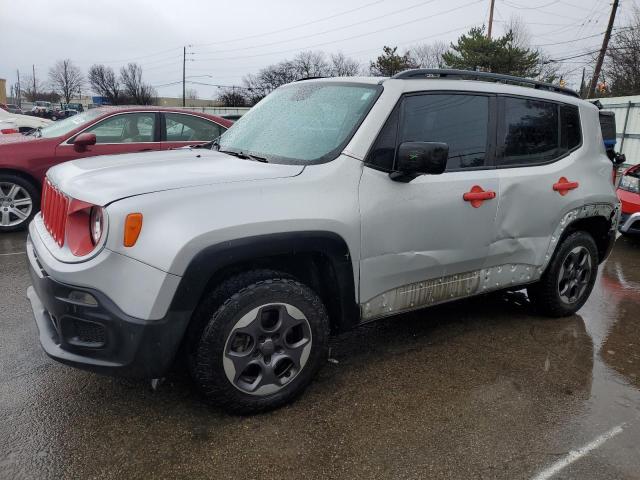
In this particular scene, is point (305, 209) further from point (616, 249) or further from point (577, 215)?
point (616, 249)

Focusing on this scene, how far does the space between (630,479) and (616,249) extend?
19.4ft

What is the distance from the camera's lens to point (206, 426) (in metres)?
2.72

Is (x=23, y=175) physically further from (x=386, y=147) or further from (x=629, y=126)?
(x=629, y=126)

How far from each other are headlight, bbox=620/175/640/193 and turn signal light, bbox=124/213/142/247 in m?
7.46

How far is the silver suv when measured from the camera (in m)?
2.37

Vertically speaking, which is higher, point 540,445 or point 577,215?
point 577,215

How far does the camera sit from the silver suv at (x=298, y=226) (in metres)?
2.37

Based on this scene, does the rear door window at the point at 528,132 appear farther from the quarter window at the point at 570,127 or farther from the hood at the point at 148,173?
the hood at the point at 148,173

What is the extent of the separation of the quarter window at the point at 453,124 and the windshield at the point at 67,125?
5488 millimetres

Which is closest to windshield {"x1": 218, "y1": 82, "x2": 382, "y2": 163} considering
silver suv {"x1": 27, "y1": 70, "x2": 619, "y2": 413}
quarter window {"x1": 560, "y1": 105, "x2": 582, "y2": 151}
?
silver suv {"x1": 27, "y1": 70, "x2": 619, "y2": 413}

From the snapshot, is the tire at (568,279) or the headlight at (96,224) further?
the tire at (568,279)

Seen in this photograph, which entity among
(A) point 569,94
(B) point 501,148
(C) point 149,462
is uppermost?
(A) point 569,94

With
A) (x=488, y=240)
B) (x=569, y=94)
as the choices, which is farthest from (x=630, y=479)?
(x=569, y=94)

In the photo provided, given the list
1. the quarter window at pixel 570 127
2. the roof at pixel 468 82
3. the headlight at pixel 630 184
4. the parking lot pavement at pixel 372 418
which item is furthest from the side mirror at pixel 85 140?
the headlight at pixel 630 184
